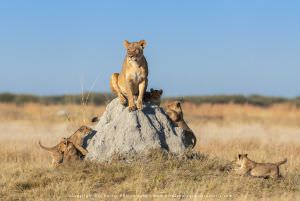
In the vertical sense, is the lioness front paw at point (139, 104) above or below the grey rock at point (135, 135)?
above

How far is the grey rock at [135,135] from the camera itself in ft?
41.0

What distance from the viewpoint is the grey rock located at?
1248 cm

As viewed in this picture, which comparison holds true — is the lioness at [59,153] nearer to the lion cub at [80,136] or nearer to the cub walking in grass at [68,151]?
the cub walking in grass at [68,151]

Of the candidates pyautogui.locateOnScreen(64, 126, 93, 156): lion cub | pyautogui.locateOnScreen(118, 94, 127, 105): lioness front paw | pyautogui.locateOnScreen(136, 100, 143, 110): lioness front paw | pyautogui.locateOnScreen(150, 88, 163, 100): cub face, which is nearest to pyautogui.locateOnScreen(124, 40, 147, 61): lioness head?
pyautogui.locateOnScreen(136, 100, 143, 110): lioness front paw

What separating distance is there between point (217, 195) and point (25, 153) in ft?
26.2


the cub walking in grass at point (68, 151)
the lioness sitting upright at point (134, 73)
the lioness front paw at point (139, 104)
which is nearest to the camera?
the lioness sitting upright at point (134, 73)

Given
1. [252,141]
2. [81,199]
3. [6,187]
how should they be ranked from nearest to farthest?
[81,199]
[6,187]
[252,141]

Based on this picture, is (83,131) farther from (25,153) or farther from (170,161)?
(25,153)

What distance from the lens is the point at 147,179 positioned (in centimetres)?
1160

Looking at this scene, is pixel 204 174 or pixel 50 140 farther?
pixel 50 140

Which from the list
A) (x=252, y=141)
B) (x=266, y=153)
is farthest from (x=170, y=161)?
(x=252, y=141)

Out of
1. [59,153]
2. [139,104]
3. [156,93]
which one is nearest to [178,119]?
[156,93]

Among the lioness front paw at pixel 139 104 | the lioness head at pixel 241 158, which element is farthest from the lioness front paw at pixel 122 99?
the lioness head at pixel 241 158

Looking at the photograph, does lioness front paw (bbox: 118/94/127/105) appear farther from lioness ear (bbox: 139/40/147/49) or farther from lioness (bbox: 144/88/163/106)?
lioness ear (bbox: 139/40/147/49)
